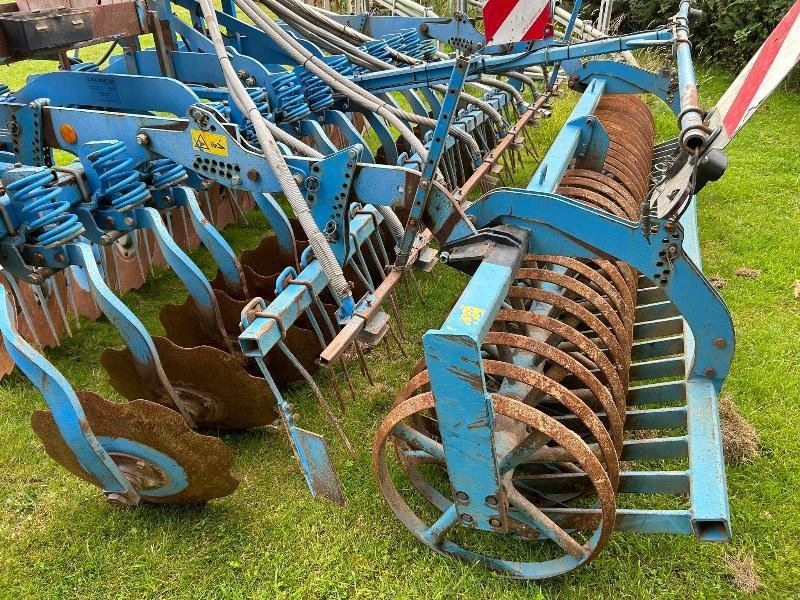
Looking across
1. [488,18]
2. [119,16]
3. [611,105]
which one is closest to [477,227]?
[488,18]

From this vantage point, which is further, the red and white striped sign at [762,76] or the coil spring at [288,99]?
the coil spring at [288,99]

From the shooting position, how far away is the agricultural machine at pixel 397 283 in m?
1.88

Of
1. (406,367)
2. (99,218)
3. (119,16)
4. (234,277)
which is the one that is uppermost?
(119,16)

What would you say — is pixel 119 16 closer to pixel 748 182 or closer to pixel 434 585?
pixel 434 585

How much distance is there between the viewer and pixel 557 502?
88.0 inches

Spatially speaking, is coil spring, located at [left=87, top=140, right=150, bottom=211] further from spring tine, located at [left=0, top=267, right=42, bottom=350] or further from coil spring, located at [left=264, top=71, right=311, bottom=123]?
coil spring, located at [left=264, top=71, right=311, bottom=123]

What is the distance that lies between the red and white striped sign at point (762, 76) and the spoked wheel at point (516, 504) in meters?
0.88

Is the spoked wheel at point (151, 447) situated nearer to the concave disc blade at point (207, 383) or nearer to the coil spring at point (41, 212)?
the concave disc blade at point (207, 383)

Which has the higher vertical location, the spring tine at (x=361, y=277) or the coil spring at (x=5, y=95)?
the coil spring at (x=5, y=95)

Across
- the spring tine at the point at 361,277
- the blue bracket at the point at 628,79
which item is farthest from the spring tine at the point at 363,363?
the blue bracket at the point at 628,79

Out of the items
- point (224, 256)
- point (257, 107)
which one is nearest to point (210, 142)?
point (224, 256)

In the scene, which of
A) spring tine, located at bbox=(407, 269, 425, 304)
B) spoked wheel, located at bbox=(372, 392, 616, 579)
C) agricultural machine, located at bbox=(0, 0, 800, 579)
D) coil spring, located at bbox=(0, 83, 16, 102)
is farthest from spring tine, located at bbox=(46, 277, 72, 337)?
spoked wheel, located at bbox=(372, 392, 616, 579)

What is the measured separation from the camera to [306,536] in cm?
232

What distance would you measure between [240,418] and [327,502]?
501mm
